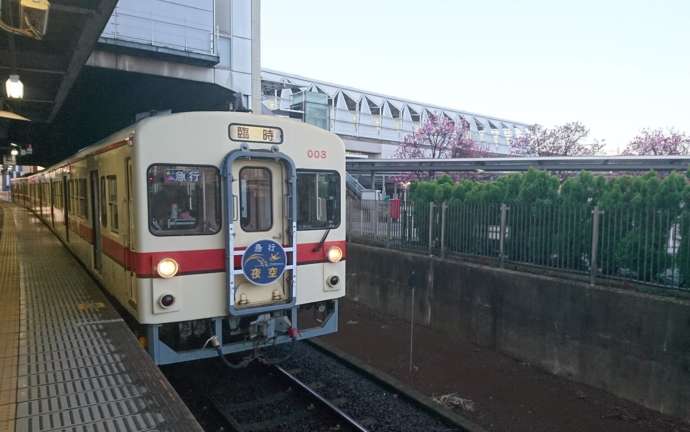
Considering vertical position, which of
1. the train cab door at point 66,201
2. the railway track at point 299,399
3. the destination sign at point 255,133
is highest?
the destination sign at point 255,133

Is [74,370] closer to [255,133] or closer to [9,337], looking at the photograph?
[9,337]

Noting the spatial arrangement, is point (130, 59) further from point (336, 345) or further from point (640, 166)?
point (640, 166)

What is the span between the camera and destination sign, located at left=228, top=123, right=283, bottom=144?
5719 mm

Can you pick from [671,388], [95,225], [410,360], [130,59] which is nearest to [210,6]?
[130,59]

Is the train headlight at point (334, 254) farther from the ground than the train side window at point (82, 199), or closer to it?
closer to it

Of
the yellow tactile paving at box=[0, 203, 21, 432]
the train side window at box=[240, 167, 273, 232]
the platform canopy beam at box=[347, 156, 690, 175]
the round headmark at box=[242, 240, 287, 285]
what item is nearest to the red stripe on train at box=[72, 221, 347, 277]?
the round headmark at box=[242, 240, 287, 285]

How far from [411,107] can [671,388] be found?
47.3 meters

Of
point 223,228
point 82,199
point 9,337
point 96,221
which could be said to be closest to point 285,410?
point 223,228

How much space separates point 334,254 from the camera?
6.66 meters

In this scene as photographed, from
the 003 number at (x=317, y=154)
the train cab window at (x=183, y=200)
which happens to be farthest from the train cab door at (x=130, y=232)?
the 003 number at (x=317, y=154)

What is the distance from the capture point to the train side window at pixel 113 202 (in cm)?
643

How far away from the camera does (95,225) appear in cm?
812

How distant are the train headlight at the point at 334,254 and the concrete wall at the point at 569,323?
9.71 ft

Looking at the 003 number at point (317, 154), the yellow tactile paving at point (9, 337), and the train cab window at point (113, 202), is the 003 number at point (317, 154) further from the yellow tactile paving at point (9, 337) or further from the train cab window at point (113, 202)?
the yellow tactile paving at point (9, 337)
